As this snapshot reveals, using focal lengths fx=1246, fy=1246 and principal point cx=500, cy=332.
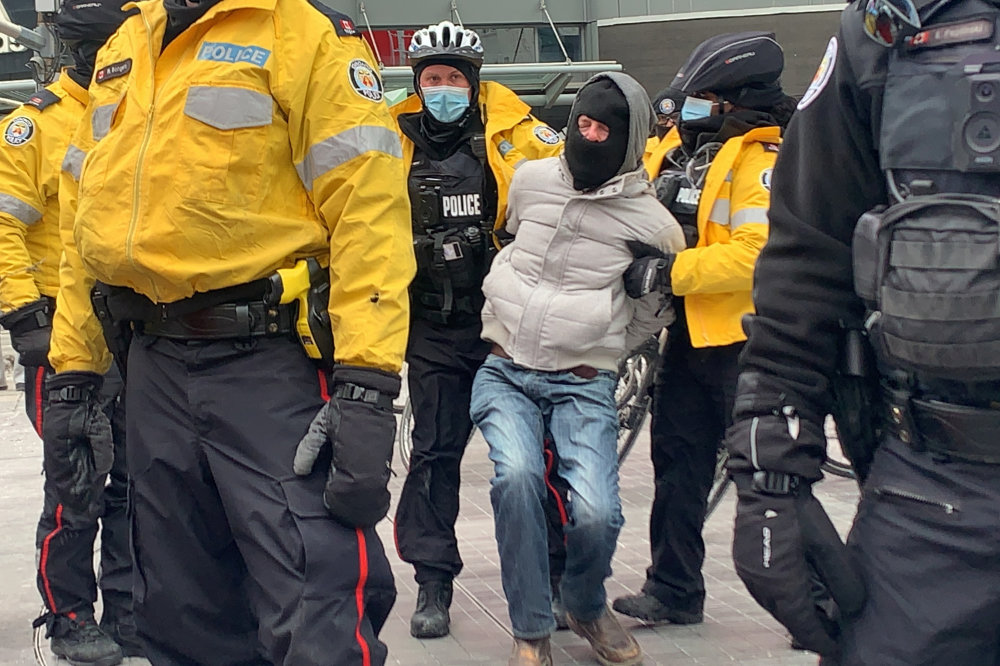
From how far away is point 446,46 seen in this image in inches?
194

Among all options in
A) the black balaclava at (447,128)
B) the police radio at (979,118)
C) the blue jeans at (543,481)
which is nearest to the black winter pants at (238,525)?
the blue jeans at (543,481)

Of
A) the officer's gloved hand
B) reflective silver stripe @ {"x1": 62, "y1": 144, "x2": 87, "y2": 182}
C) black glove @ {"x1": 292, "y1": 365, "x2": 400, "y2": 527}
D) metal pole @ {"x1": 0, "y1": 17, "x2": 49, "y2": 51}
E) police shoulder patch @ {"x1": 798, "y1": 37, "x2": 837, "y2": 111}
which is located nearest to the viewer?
the officer's gloved hand

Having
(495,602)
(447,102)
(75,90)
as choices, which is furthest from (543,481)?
(75,90)

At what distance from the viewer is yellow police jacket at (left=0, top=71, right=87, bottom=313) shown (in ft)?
14.8

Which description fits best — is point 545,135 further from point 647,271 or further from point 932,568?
point 932,568

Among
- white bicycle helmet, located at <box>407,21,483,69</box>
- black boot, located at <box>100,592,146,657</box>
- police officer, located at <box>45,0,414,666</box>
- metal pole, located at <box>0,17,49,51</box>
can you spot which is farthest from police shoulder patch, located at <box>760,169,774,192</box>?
metal pole, located at <box>0,17,49,51</box>

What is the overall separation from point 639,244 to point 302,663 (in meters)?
2.07

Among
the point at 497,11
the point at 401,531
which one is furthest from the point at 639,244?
the point at 497,11

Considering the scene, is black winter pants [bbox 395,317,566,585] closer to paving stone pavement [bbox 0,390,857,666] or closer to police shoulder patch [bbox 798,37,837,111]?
paving stone pavement [bbox 0,390,857,666]

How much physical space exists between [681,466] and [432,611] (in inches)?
42.9

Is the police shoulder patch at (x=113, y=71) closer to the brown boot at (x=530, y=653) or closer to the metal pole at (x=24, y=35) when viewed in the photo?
the brown boot at (x=530, y=653)

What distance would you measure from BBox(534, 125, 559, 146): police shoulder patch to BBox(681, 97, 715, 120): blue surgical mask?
60 centimetres

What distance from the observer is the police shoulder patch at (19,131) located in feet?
14.8

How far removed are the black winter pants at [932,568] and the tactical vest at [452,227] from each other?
9.03ft
